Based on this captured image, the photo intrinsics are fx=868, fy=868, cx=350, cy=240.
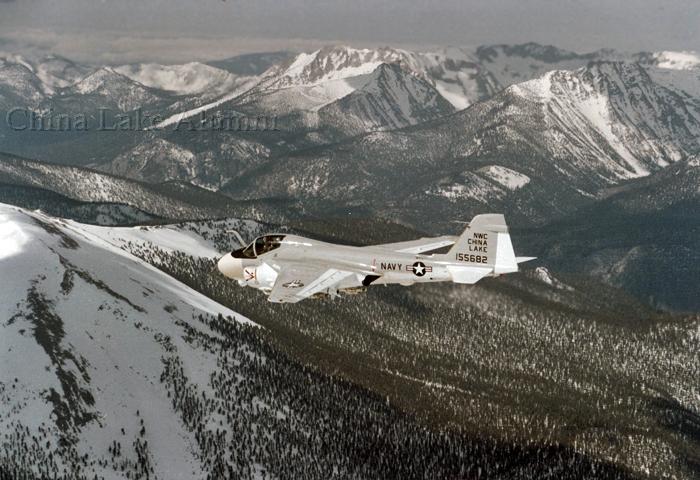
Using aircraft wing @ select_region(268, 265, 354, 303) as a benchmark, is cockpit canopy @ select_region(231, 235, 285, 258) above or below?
above

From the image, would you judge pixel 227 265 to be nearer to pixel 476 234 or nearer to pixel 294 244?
pixel 294 244

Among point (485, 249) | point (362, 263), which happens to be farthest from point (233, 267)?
point (485, 249)

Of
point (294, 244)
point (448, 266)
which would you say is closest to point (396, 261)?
point (448, 266)

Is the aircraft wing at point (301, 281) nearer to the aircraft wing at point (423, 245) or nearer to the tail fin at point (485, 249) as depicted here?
the aircraft wing at point (423, 245)

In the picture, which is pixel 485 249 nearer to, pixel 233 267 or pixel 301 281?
pixel 301 281

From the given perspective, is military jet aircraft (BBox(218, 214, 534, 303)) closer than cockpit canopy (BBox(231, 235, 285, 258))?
Yes

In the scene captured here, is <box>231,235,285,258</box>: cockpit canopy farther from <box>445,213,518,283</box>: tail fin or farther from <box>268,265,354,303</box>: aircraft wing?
<box>445,213,518,283</box>: tail fin

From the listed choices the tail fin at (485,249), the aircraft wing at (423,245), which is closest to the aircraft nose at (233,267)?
the aircraft wing at (423,245)

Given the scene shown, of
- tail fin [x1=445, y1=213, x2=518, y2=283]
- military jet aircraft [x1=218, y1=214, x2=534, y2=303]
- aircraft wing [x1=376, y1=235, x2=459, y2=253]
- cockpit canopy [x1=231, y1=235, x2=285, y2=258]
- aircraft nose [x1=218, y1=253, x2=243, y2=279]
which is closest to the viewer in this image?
military jet aircraft [x1=218, y1=214, x2=534, y2=303]

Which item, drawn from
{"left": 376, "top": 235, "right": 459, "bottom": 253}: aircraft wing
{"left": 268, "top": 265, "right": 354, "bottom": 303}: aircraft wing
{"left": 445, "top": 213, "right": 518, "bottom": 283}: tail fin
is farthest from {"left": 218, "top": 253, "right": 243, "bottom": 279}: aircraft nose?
{"left": 445, "top": 213, "right": 518, "bottom": 283}: tail fin
